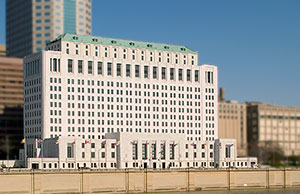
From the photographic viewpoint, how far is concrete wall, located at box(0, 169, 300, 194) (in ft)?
517

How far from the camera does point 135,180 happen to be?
566 feet

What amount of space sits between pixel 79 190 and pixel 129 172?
51.5 ft

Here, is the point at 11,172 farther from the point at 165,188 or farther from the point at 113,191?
the point at 165,188

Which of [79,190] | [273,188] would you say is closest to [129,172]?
[79,190]

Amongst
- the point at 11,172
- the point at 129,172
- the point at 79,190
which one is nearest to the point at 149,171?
the point at 129,172

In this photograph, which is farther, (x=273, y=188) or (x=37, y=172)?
(x=273, y=188)

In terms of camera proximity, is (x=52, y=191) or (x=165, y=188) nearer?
(x=52, y=191)

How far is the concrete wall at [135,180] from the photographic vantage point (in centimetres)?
15750

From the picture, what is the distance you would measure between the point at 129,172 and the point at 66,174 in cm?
1798

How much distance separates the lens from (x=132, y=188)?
172 metres

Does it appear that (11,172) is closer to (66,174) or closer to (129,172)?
(66,174)

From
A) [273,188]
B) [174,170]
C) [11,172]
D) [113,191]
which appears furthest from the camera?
[273,188]

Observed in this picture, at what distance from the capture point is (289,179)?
655 ft

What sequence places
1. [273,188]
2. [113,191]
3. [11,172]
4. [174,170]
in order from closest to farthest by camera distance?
[11,172] → [113,191] → [174,170] → [273,188]
